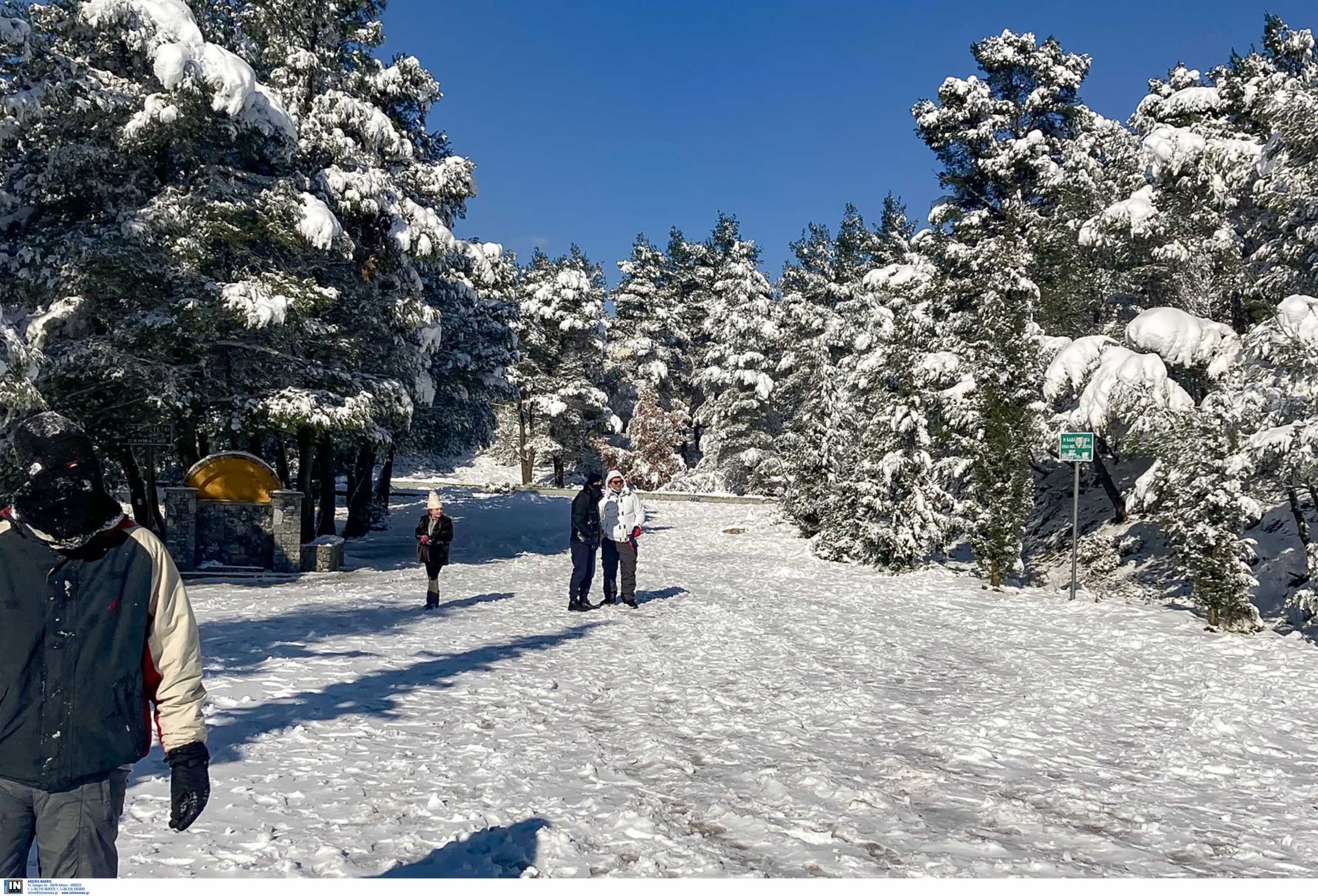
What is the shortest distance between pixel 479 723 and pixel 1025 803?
13.2ft

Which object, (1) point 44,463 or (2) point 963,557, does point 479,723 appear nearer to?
(1) point 44,463

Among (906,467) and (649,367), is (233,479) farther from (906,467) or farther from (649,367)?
(649,367)

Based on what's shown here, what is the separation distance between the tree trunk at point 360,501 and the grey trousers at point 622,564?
1297 cm

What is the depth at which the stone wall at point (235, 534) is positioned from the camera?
1714cm

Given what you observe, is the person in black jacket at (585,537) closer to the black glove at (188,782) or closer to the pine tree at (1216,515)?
the pine tree at (1216,515)

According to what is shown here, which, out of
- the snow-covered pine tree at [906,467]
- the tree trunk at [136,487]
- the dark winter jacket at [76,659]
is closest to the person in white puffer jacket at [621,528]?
the snow-covered pine tree at [906,467]

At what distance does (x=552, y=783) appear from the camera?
5.68m

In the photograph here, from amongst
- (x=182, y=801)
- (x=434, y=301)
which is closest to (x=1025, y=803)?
(x=182, y=801)

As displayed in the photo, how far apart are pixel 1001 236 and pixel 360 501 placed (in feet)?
60.6

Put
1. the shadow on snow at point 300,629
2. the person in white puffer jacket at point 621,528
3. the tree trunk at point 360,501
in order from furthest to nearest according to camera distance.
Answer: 1. the tree trunk at point 360,501
2. the person in white puffer jacket at point 621,528
3. the shadow on snow at point 300,629

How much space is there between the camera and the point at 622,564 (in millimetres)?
13445

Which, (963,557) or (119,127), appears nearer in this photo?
(119,127)

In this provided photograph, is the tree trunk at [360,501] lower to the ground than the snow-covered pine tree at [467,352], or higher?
lower

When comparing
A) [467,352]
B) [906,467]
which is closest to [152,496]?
[467,352]
